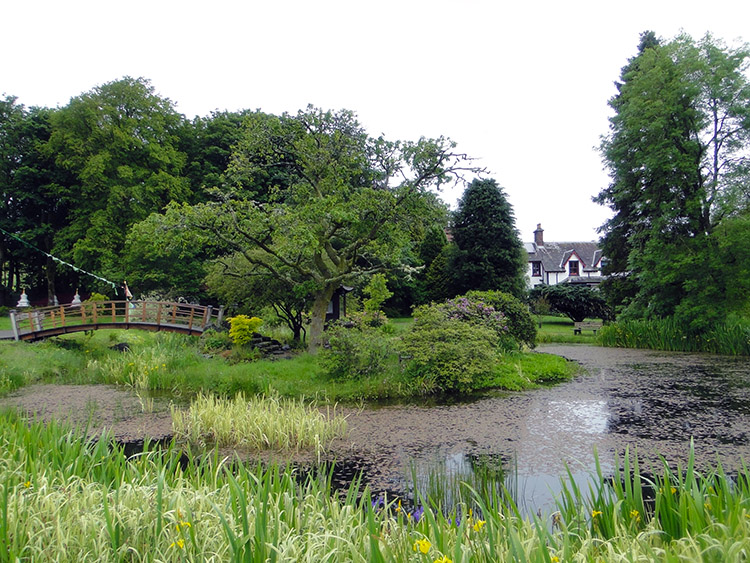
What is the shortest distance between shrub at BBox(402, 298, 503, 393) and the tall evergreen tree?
15414 mm

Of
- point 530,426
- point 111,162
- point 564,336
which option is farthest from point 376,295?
point 111,162

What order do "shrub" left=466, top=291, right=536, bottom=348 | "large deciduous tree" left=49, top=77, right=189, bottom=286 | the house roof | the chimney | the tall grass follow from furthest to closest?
the chimney, the house roof, "large deciduous tree" left=49, top=77, right=189, bottom=286, the tall grass, "shrub" left=466, top=291, right=536, bottom=348

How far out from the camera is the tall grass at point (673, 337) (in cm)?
1412

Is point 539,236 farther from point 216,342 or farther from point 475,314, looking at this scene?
point 216,342

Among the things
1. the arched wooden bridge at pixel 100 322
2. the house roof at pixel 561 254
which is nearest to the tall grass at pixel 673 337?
Result: the arched wooden bridge at pixel 100 322

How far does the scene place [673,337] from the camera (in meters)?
15.8

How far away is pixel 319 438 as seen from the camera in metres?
6.19

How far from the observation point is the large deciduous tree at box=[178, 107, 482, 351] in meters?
11.6

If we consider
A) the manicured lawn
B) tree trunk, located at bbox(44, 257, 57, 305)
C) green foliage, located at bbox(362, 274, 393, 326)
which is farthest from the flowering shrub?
tree trunk, located at bbox(44, 257, 57, 305)

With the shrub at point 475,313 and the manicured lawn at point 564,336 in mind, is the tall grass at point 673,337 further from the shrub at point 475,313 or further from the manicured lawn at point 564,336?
the shrub at point 475,313

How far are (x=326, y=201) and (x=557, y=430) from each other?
6.88 metres

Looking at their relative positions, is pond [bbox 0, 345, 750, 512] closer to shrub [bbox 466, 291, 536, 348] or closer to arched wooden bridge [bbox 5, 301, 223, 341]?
shrub [bbox 466, 291, 536, 348]

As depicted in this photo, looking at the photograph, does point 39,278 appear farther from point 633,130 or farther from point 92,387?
point 633,130

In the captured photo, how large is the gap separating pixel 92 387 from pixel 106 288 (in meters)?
14.7
